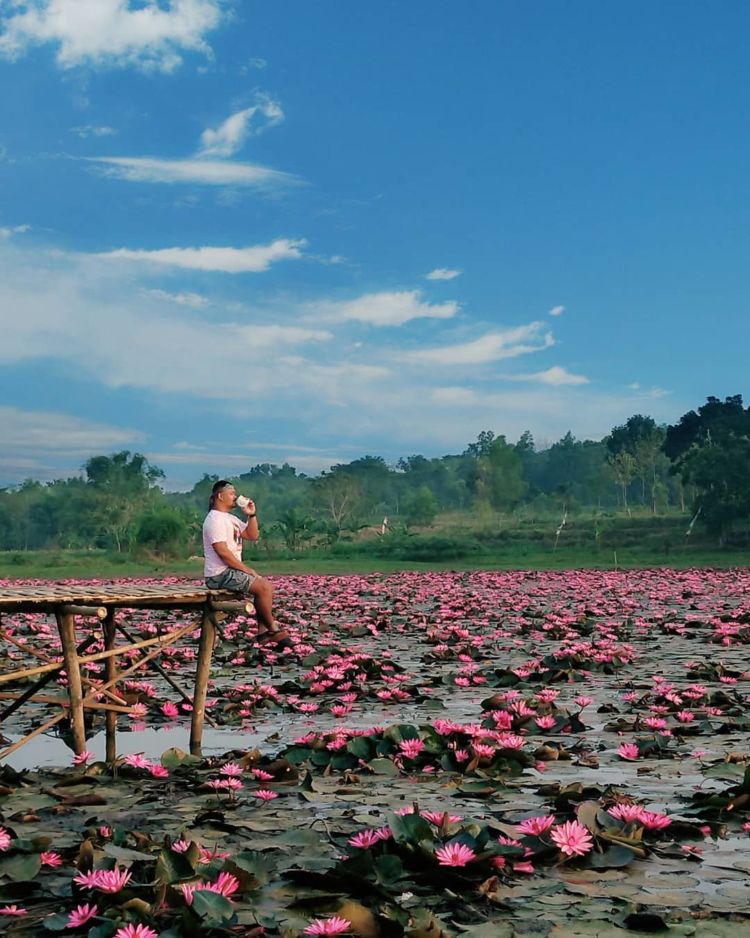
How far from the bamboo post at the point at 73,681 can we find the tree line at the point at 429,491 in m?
33.4

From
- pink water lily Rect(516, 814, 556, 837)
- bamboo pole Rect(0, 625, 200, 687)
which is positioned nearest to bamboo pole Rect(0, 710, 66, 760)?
bamboo pole Rect(0, 625, 200, 687)

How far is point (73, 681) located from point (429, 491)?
68.3 meters

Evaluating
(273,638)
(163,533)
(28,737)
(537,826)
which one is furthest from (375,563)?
(537,826)

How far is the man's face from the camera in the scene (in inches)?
316

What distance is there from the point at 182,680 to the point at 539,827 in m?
5.75

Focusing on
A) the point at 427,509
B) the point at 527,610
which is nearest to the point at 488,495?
the point at 427,509

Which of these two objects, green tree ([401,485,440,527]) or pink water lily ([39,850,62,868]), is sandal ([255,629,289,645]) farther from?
green tree ([401,485,440,527])

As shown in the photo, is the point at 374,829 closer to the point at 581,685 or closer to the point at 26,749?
the point at 26,749

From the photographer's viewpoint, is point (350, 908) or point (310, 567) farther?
point (310, 567)

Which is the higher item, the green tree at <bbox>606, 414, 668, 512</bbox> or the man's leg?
the green tree at <bbox>606, 414, 668, 512</bbox>

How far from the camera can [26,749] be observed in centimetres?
629

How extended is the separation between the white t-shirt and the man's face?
0.09m

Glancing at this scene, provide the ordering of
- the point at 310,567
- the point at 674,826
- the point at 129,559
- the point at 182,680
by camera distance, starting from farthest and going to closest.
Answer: the point at 129,559 → the point at 310,567 → the point at 182,680 → the point at 674,826

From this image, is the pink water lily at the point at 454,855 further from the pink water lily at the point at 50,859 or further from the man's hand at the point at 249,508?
the man's hand at the point at 249,508
